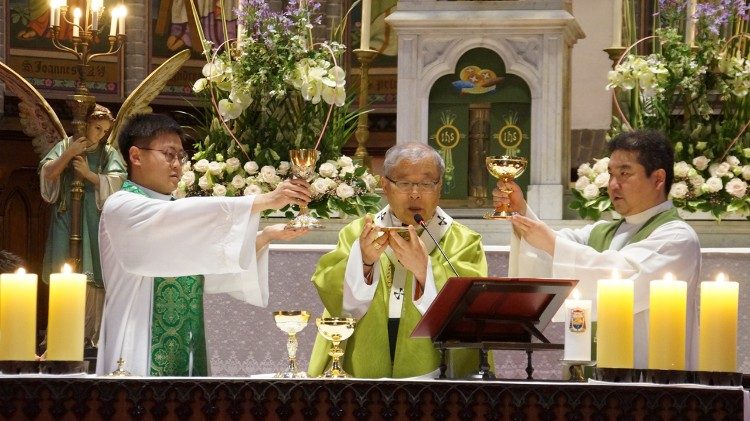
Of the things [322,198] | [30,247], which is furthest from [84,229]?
[30,247]

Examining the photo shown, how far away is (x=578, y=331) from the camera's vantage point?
14.0ft

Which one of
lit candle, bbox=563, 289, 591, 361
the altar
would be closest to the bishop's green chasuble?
lit candle, bbox=563, 289, 591, 361

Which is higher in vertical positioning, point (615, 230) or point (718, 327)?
point (615, 230)

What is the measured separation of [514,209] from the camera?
15.3 ft

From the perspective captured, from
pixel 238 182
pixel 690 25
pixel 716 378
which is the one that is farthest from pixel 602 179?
pixel 716 378

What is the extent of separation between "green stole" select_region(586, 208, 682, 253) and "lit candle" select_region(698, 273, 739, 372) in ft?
3.93

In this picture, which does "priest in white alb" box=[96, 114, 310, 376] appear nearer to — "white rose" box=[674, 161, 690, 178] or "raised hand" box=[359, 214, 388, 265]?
"raised hand" box=[359, 214, 388, 265]

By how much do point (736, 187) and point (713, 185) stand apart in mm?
88

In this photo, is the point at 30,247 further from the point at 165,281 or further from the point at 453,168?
the point at 165,281

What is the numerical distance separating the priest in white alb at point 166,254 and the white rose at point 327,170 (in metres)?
1.02

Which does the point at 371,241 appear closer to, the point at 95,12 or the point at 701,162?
the point at 701,162

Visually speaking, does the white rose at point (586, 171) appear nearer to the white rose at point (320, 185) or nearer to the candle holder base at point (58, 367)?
the white rose at point (320, 185)

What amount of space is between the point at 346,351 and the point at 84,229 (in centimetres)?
386

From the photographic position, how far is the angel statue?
7.94 metres
